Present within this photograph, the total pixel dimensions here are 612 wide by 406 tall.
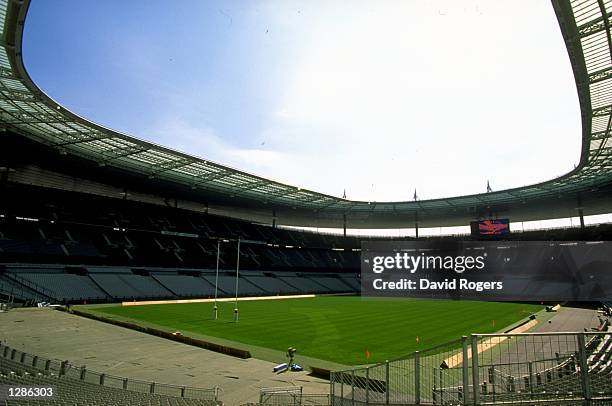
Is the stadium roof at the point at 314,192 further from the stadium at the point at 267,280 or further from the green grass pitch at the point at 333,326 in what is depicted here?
the green grass pitch at the point at 333,326

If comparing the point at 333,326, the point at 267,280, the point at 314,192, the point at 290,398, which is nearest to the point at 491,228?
the point at 314,192

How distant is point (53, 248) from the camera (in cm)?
5434

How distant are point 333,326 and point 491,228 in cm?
4968

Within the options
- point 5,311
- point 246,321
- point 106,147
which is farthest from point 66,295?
point 246,321

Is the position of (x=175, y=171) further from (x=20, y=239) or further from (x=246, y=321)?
(x=246, y=321)

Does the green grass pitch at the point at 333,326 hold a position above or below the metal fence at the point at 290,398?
above

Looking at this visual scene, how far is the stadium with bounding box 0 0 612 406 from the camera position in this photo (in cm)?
1183

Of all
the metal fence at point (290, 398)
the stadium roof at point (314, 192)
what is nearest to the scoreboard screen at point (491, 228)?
the stadium roof at point (314, 192)

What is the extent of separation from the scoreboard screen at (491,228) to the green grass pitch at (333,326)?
1111 inches

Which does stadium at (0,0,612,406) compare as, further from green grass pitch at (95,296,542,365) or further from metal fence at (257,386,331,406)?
green grass pitch at (95,296,542,365)

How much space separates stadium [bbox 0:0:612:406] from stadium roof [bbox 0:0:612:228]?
0.80ft

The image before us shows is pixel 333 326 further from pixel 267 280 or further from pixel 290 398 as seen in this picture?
pixel 267 280

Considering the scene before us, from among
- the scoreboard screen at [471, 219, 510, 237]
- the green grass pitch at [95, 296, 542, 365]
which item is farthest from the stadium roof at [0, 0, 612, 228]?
the green grass pitch at [95, 296, 542, 365]

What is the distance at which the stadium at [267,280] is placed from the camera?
38.8ft
